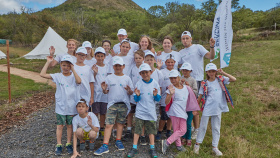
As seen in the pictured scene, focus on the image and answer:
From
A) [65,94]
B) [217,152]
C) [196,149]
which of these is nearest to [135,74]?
[65,94]

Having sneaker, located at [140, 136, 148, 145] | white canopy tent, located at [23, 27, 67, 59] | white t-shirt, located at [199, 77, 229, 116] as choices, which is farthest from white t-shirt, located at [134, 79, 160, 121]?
white canopy tent, located at [23, 27, 67, 59]

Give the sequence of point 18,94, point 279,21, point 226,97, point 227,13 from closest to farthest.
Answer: point 226,97
point 227,13
point 18,94
point 279,21

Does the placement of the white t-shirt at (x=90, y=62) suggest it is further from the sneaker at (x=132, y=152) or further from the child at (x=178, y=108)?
the sneaker at (x=132, y=152)

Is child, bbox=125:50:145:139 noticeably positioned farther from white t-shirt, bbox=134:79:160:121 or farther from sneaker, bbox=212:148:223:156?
Result: sneaker, bbox=212:148:223:156

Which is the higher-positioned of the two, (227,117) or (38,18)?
(38,18)

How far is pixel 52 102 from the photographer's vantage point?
8211 millimetres

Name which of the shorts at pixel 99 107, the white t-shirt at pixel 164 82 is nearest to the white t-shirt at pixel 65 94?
the shorts at pixel 99 107

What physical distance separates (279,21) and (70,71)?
31.6 meters

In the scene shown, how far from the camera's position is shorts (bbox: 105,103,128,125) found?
3.86 metres

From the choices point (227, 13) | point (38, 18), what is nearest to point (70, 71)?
point (227, 13)

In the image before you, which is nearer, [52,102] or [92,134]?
[92,134]

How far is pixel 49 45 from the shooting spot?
1972cm

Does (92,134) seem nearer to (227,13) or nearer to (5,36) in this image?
(227,13)

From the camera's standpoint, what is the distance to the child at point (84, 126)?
3.71 m
